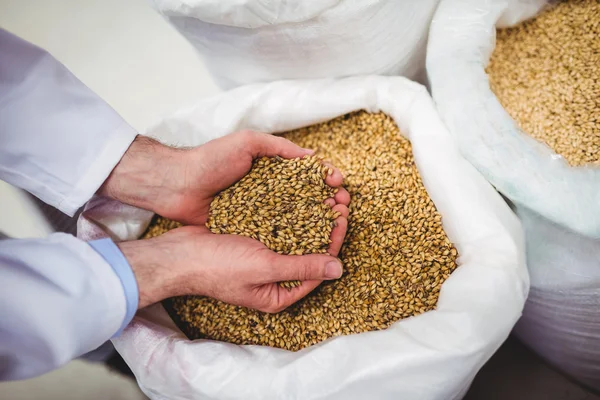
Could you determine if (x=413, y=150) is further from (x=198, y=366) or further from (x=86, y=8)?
(x=86, y=8)

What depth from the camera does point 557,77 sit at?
48.3 inches

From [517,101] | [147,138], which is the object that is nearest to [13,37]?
[147,138]

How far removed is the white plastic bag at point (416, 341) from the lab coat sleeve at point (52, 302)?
18 centimetres

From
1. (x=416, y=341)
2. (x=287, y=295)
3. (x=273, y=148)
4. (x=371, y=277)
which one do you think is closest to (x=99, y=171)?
(x=273, y=148)

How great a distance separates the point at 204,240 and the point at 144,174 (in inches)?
9.8

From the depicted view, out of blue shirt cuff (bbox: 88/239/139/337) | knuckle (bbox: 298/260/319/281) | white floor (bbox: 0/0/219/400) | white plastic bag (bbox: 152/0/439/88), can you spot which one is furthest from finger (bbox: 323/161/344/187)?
white floor (bbox: 0/0/219/400)

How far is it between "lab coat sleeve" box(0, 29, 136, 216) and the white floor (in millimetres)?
648

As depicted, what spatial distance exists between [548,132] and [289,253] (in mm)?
701

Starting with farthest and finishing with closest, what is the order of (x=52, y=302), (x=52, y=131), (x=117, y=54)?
1. (x=117, y=54)
2. (x=52, y=131)
3. (x=52, y=302)

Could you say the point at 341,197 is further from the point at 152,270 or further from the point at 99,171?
the point at 99,171

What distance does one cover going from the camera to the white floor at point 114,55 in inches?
73.5

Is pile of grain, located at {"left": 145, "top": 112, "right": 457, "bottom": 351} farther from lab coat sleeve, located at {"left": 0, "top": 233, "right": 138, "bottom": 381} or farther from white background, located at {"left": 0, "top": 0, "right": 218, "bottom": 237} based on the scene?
white background, located at {"left": 0, "top": 0, "right": 218, "bottom": 237}

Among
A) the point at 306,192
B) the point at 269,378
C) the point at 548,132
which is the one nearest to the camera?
the point at 269,378

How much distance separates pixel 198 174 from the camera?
1.11 metres
